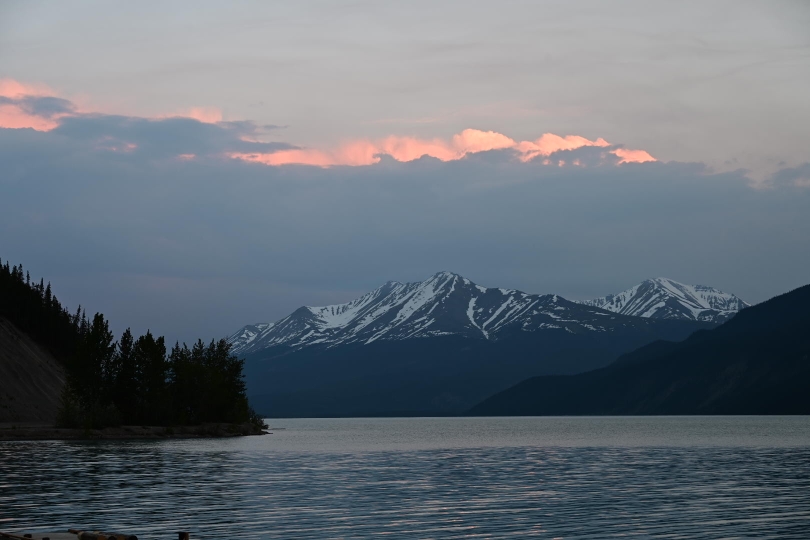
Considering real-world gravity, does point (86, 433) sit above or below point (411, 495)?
above

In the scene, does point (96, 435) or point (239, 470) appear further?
point (96, 435)

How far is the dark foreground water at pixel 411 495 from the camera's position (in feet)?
185

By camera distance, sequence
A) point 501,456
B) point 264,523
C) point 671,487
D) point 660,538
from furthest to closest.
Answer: point 501,456, point 671,487, point 264,523, point 660,538

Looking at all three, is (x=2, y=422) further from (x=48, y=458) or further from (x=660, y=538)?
(x=660, y=538)

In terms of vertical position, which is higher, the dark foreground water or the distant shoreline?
the distant shoreline

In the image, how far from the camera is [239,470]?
333 feet

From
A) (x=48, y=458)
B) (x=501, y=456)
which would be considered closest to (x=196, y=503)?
(x=48, y=458)

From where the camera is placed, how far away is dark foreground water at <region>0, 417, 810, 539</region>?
56.4 m

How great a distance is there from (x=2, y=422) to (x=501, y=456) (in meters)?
105

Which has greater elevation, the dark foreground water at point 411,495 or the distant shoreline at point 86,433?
the distant shoreline at point 86,433

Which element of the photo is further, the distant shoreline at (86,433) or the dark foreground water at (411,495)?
the distant shoreline at (86,433)

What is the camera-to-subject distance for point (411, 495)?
7481cm

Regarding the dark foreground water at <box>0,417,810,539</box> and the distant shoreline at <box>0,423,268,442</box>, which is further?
the distant shoreline at <box>0,423,268,442</box>

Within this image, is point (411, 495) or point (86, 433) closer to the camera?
point (411, 495)
